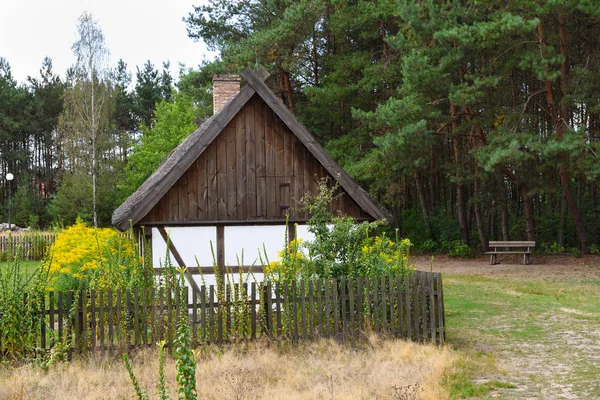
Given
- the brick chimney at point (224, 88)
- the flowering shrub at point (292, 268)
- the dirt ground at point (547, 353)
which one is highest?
the brick chimney at point (224, 88)

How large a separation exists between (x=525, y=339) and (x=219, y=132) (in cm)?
662

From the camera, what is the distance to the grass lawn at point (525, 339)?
7152 millimetres

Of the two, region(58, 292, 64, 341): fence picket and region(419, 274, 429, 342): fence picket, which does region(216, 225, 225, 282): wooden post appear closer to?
region(58, 292, 64, 341): fence picket

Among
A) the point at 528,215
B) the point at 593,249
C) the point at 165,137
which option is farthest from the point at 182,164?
the point at 165,137

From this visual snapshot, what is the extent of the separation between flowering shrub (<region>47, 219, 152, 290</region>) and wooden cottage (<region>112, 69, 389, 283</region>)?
2.84 ft

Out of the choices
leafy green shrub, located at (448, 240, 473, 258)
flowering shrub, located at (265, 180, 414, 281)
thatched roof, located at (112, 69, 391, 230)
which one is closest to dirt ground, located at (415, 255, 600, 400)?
flowering shrub, located at (265, 180, 414, 281)

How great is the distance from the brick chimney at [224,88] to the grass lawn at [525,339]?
7.53 metres

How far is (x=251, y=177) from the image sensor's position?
12891 millimetres

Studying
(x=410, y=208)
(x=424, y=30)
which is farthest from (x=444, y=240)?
(x=424, y=30)

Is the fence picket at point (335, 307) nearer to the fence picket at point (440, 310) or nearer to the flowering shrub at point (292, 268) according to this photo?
the flowering shrub at point (292, 268)

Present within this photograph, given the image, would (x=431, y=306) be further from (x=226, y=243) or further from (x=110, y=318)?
(x=226, y=243)

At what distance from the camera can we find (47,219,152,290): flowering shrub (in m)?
9.20

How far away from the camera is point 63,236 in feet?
47.3

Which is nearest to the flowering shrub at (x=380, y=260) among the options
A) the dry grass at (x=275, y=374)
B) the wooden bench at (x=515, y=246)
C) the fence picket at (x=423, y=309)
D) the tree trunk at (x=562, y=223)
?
the fence picket at (x=423, y=309)
